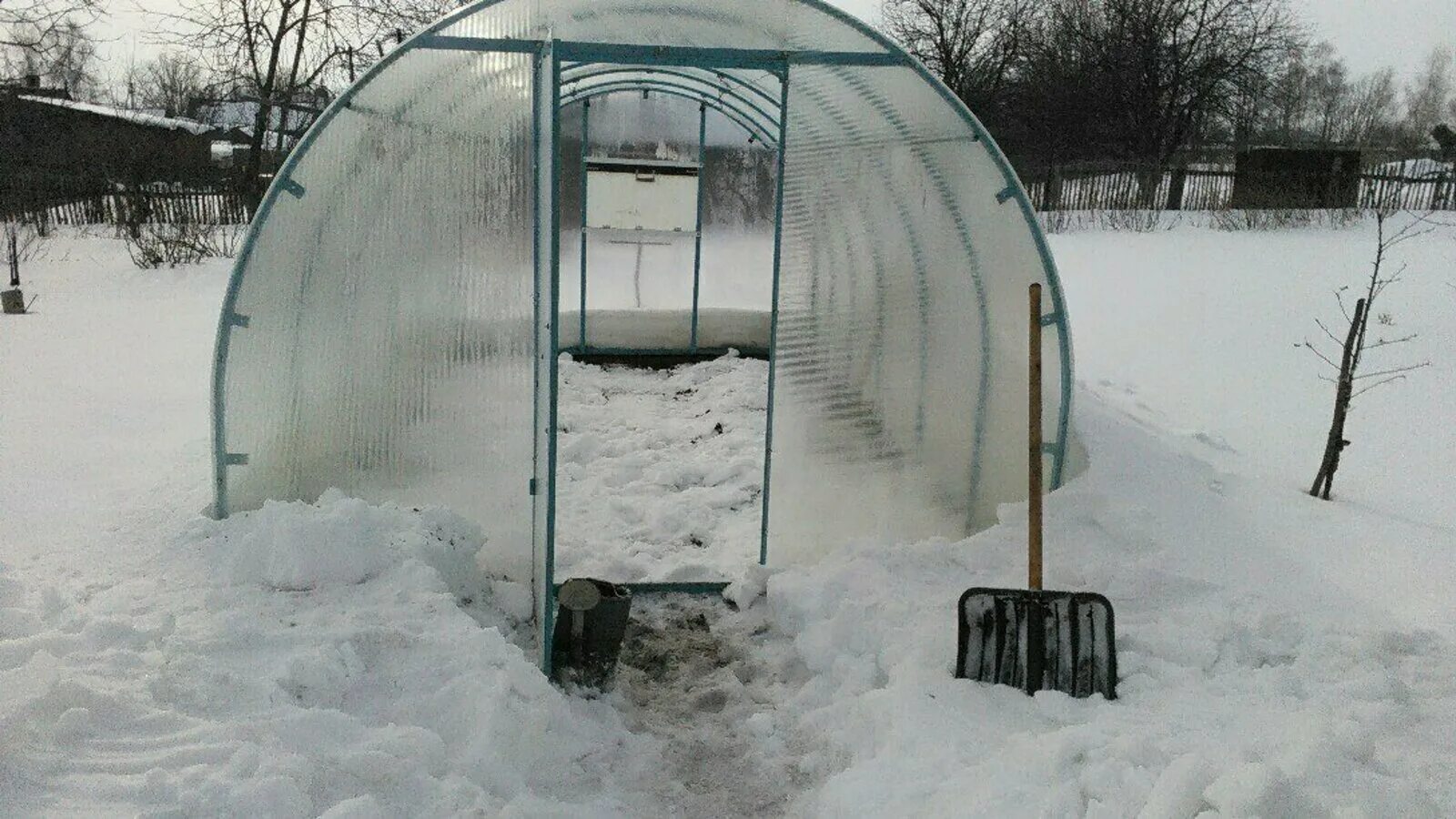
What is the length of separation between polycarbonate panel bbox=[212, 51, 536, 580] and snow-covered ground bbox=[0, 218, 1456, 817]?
1.09 ft

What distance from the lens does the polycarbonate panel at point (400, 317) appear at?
4.92 meters

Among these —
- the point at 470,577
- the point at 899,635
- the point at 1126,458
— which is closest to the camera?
the point at 899,635

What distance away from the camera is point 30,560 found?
434 centimetres

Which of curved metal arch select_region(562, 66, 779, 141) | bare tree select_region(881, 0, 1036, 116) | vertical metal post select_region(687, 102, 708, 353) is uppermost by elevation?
bare tree select_region(881, 0, 1036, 116)

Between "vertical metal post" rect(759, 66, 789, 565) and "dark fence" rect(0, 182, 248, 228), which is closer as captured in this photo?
"vertical metal post" rect(759, 66, 789, 565)

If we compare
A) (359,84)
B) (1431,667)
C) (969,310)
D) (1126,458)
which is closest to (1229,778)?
(1431,667)

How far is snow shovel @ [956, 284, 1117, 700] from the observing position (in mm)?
3824

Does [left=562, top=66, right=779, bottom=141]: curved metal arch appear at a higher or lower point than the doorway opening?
higher

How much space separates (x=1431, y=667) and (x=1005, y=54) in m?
29.6

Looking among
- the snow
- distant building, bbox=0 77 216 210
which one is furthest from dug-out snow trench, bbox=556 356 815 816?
the snow

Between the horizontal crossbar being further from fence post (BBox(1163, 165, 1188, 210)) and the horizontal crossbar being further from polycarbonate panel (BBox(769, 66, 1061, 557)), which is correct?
fence post (BBox(1163, 165, 1188, 210))

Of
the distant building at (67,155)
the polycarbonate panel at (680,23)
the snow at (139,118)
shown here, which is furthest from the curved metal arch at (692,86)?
the snow at (139,118)

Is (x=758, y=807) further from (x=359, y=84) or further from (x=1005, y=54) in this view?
(x=1005, y=54)

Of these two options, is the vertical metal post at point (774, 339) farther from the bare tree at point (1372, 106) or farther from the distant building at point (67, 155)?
the bare tree at point (1372, 106)
